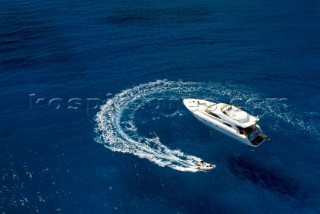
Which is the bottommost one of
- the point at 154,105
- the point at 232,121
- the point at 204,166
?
the point at 204,166

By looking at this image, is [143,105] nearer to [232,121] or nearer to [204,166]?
[232,121]

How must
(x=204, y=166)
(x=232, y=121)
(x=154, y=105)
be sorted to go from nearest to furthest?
(x=204, y=166) → (x=232, y=121) → (x=154, y=105)

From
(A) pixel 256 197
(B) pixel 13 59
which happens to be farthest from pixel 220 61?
(B) pixel 13 59

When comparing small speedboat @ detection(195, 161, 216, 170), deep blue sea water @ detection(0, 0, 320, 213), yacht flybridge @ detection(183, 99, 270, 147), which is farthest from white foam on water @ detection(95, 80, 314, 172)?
yacht flybridge @ detection(183, 99, 270, 147)

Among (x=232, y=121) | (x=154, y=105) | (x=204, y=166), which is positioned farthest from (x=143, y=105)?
(x=204, y=166)

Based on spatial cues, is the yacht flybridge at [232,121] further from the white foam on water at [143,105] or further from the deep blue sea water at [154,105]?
the white foam on water at [143,105]

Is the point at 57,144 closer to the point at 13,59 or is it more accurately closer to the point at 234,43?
the point at 13,59

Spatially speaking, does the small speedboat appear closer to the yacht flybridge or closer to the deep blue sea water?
the deep blue sea water
